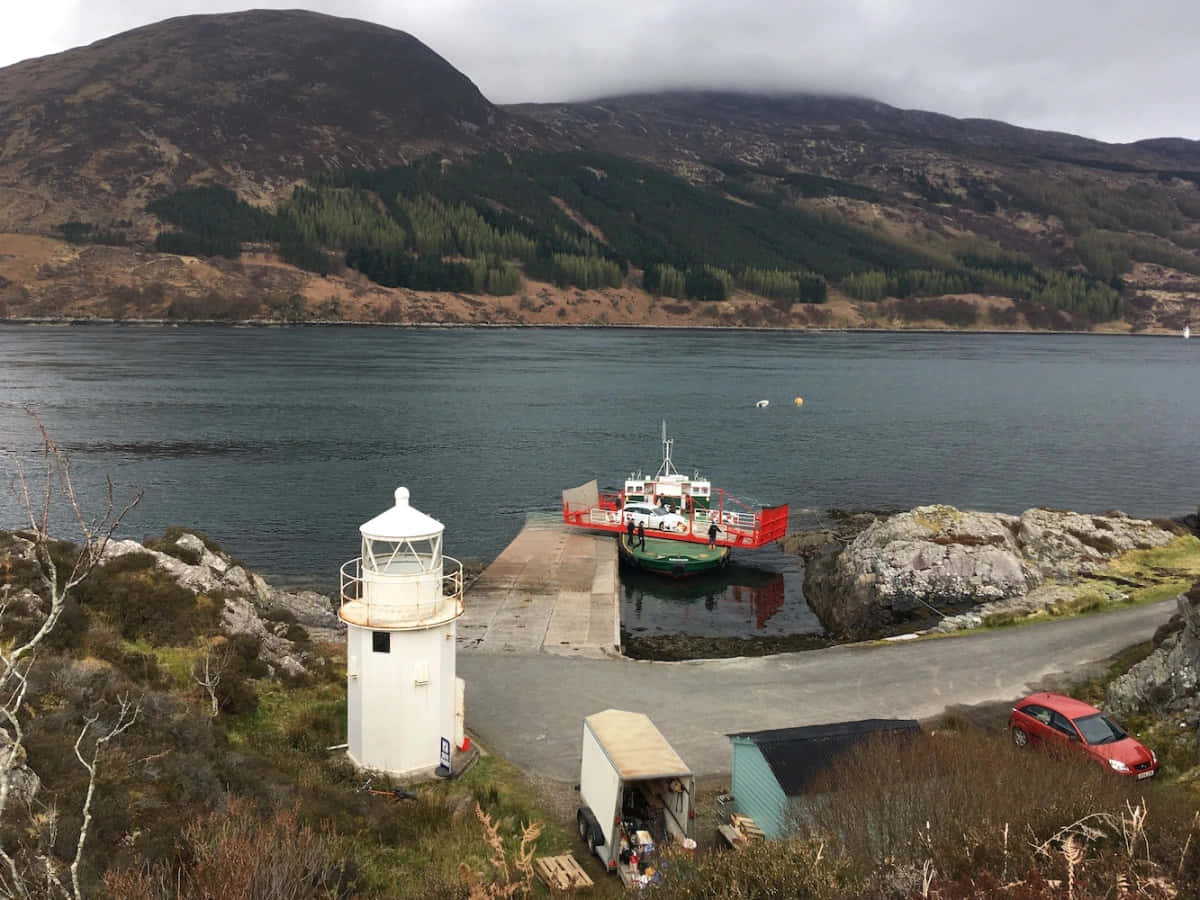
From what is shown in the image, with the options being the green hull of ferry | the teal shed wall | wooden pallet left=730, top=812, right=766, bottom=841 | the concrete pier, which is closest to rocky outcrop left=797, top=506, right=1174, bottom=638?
the green hull of ferry

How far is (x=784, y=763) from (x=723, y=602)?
84.5 feet

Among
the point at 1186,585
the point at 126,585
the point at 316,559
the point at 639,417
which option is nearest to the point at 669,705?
the point at 126,585

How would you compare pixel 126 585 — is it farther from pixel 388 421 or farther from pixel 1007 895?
pixel 388 421

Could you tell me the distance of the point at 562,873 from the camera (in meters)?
12.6

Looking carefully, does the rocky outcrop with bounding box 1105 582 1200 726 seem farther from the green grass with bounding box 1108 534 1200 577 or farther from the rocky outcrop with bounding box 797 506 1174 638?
the green grass with bounding box 1108 534 1200 577

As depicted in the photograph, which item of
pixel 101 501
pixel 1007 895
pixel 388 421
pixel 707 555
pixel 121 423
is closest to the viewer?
pixel 1007 895

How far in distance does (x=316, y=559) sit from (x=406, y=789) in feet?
96.3

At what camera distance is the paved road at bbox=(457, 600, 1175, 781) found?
18984 mm

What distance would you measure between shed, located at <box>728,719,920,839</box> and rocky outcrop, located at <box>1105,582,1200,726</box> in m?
7.12

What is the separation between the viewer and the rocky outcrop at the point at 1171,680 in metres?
18.0

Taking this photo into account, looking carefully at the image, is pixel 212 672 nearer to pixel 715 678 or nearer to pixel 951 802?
pixel 715 678

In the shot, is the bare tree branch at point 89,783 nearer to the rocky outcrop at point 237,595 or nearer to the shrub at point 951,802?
the shrub at point 951,802

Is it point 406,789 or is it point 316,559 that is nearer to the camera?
point 406,789

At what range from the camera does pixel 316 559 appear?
42906 millimetres
